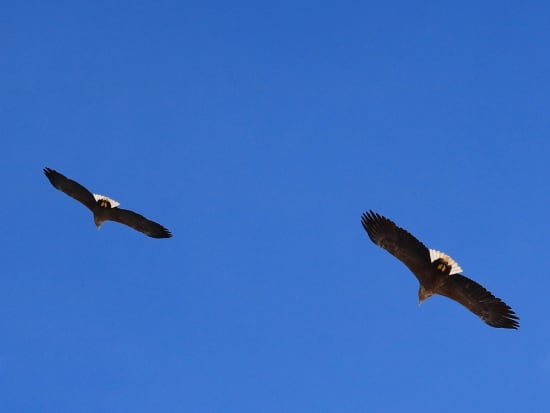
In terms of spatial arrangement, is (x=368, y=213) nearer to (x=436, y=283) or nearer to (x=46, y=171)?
(x=436, y=283)

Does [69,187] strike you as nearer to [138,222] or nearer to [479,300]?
[138,222]

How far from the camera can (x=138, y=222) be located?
22.8 m

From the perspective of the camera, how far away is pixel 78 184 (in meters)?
21.9

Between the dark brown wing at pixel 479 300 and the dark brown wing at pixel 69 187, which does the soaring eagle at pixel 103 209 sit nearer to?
the dark brown wing at pixel 69 187

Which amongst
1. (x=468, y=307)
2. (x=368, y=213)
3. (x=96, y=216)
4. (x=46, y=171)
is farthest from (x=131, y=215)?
(x=468, y=307)

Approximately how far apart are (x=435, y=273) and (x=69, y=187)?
9.79m

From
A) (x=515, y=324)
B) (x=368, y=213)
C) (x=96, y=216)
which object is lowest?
(x=515, y=324)

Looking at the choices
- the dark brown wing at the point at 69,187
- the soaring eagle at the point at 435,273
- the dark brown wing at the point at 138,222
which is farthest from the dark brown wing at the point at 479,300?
the dark brown wing at the point at 69,187

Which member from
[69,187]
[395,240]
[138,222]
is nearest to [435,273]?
[395,240]

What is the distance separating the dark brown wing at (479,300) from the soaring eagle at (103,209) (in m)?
8.24

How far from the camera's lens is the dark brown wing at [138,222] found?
2248 cm

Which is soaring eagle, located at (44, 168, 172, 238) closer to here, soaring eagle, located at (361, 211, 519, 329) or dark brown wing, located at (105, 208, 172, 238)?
dark brown wing, located at (105, 208, 172, 238)

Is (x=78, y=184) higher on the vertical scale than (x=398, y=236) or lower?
higher

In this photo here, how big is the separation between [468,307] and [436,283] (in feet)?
3.26
